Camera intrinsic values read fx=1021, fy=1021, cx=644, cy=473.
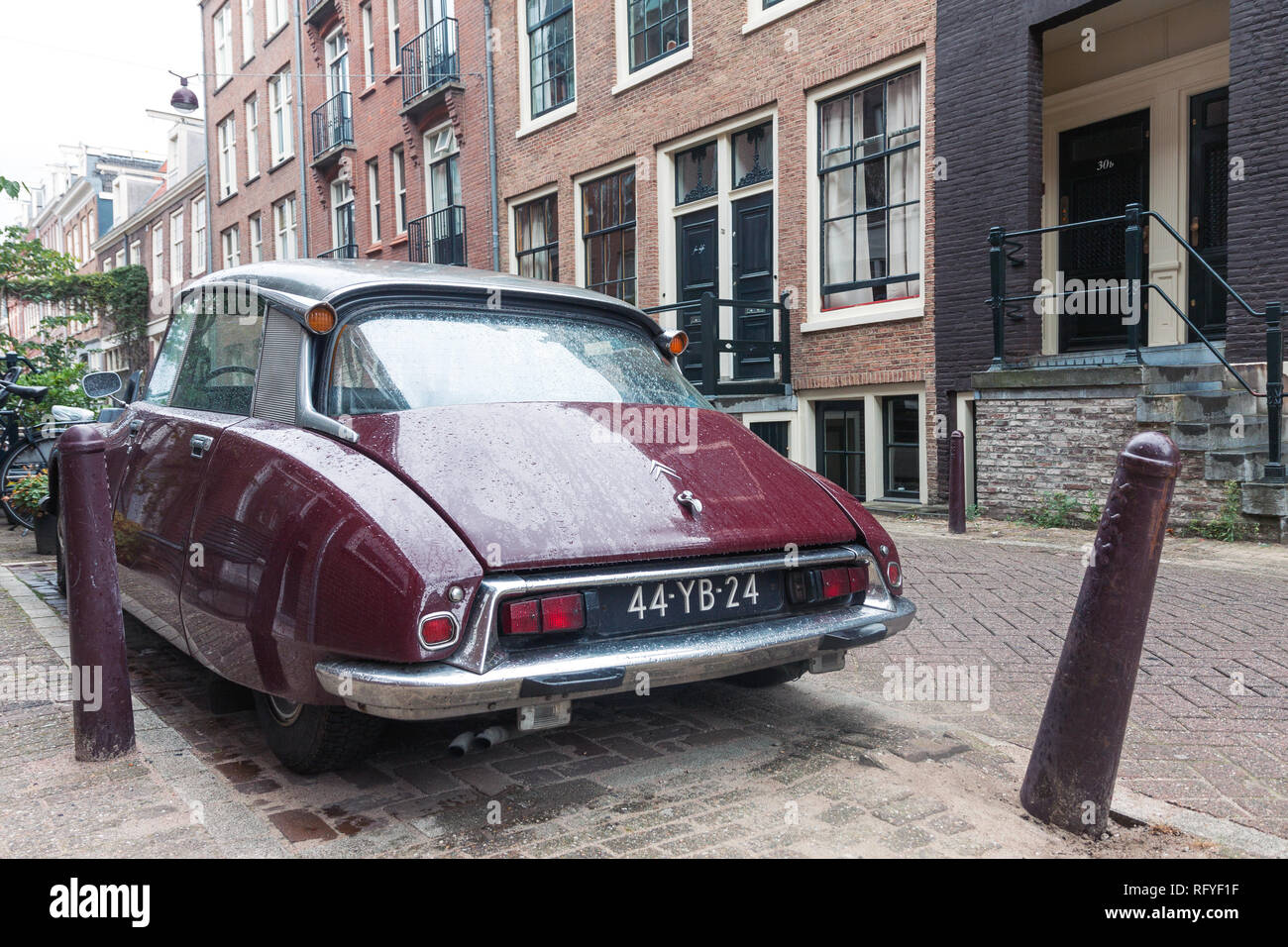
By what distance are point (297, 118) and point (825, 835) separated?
2692 cm

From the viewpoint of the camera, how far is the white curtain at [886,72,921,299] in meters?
11.4

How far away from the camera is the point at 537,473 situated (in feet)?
9.52

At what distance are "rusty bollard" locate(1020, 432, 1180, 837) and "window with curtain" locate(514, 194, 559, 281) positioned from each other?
15300 mm

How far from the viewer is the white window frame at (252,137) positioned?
29.4 m

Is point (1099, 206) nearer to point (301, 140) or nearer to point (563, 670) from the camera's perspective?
point (563, 670)

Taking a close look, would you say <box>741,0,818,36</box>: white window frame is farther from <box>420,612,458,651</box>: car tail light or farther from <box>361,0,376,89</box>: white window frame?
<box>361,0,376,89</box>: white window frame

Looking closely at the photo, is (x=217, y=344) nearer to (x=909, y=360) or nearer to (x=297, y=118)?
(x=909, y=360)

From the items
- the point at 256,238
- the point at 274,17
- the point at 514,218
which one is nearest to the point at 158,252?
the point at 256,238

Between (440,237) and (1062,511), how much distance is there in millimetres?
14590

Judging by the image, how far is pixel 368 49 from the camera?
75.7ft

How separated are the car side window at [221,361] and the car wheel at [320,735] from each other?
105cm

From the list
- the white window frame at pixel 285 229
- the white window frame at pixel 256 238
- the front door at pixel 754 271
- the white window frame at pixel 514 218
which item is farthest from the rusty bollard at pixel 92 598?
the white window frame at pixel 256 238

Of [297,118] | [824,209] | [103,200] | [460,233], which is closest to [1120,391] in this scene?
[824,209]

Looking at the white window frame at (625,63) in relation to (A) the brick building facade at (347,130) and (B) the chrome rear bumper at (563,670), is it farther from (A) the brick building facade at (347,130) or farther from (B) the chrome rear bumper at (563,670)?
(B) the chrome rear bumper at (563,670)
